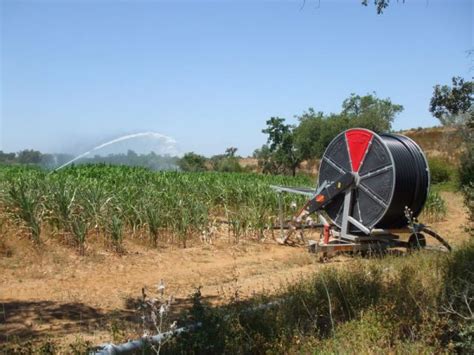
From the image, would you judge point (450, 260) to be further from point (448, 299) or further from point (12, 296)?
point (12, 296)

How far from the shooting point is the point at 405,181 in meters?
9.52

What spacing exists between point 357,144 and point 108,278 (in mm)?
5539

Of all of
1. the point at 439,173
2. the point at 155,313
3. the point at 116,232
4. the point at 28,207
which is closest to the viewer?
the point at 155,313

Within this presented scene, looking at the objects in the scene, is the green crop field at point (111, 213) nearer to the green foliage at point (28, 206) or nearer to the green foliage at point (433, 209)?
the green foliage at point (28, 206)

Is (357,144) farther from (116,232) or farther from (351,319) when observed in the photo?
(351,319)

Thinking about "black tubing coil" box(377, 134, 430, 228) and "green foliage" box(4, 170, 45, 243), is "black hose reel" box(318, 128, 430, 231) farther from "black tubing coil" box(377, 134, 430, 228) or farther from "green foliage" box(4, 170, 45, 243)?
"green foliage" box(4, 170, 45, 243)

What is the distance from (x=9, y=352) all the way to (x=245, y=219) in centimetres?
840

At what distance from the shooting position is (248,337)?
4043 millimetres

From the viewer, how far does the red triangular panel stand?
9938 mm

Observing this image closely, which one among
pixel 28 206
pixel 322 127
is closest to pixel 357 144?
pixel 28 206

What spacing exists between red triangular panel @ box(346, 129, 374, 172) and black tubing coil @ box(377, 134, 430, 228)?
1.26 ft

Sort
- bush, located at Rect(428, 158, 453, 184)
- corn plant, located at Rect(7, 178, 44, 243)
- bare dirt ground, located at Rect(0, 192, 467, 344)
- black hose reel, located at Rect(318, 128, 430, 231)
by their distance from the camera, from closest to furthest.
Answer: bare dirt ground, located at Rect(0, 192, 467, 344), corn plant, located at Rect(7, 178, 44, 243), black hose reel, located at Rect(318, 128, 430, 231), bush, located at Rect(428, 158, 453, 184)

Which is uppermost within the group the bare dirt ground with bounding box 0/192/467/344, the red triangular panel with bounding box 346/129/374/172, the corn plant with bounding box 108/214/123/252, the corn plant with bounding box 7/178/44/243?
the red triangular panel with bounding box 346/129/374/172

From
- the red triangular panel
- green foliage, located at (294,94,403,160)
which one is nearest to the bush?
green foliage, located at (294,94,403,160)
